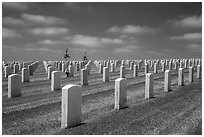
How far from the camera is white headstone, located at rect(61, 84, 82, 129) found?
5652 millimetres

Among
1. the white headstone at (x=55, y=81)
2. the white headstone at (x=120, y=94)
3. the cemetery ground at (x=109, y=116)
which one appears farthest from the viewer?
the white headstone at (x=55, y=81)

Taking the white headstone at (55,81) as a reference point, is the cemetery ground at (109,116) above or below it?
below

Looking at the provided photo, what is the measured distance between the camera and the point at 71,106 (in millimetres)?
5750

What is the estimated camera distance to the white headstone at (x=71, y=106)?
565cm

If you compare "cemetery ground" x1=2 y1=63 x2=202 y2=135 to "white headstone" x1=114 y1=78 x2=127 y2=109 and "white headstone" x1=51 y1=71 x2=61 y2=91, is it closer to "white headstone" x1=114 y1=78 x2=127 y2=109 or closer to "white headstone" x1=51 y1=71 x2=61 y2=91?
"white headstone" x1=114 y1=78 x2=127 y2=109

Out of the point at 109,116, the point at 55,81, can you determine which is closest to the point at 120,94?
the point at 109,116

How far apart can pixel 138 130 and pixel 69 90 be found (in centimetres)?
200

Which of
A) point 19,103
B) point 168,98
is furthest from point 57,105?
point 168,98

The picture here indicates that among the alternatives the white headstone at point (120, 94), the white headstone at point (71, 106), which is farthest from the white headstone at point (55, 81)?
the white headstone at point (71, 106)

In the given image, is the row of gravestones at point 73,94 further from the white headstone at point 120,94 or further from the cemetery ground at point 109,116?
the cemetery ground at point 109,116

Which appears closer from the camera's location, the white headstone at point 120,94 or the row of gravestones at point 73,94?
the row of gravestones at point 73,94

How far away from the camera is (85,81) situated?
44.2 feet

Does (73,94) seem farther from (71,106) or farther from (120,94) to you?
(120,94)

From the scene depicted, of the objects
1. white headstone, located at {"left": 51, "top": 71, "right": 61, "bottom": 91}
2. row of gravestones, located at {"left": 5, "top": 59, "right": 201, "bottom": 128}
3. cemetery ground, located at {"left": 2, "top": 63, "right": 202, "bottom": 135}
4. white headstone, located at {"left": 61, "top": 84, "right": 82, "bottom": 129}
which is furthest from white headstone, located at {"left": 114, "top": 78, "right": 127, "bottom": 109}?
white headstone, located at {"left": 51, "top": 71, "right": 61, "bottom": 91}
